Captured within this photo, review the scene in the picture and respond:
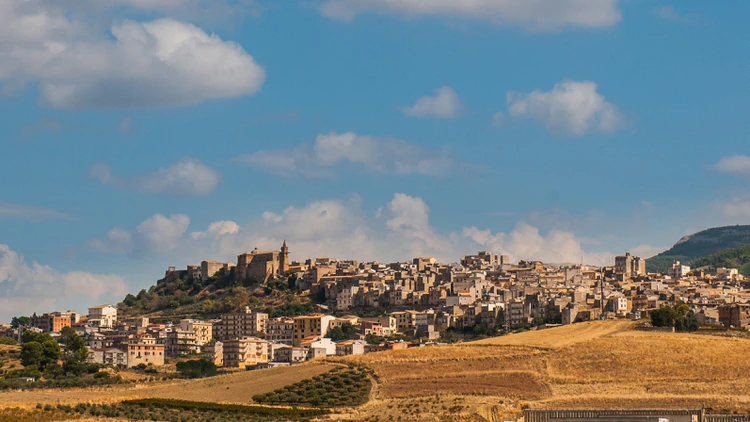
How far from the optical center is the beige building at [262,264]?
154375 mm

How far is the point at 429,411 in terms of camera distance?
6294 centimetres

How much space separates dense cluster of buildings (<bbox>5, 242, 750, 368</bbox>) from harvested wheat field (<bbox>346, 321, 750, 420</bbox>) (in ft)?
70.5

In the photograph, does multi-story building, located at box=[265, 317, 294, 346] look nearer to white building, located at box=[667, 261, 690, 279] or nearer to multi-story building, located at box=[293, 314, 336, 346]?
multi-story building, located at box=[293, 314, 336, 346]

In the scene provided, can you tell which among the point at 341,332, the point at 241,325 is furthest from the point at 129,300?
the point at 341,332

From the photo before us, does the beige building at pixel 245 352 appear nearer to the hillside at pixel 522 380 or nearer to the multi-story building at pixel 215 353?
the multi-story building at pixel 215 353

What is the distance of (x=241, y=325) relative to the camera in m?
128

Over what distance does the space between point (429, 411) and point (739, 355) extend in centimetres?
2451

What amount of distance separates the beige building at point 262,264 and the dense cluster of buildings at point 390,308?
0.13m

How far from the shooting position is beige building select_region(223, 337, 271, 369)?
108 m

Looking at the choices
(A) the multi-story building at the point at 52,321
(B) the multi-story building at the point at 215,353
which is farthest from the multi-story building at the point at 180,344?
(A) the multi-story building at the point at 52,321

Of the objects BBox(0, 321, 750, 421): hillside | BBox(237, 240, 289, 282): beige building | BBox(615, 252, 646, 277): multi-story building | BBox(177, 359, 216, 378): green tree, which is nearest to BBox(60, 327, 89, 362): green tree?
BBox(177, 359, 216, 378): green tree

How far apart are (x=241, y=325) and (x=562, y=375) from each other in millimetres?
59769

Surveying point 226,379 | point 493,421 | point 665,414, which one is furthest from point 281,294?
point 665,414

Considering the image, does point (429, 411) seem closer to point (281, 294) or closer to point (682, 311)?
point (682, 311)
